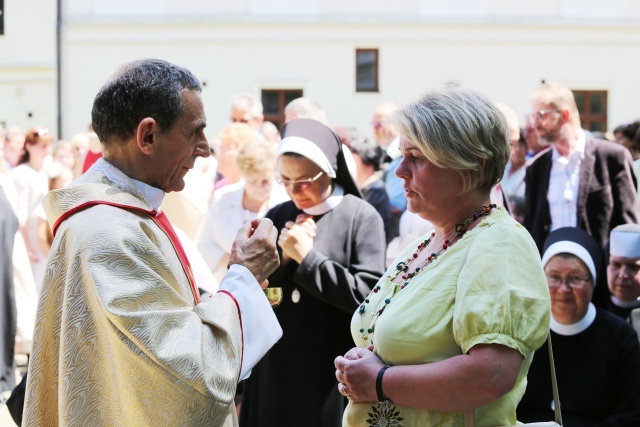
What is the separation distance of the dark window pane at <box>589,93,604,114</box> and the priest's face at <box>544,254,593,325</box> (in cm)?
1740

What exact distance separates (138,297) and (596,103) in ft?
65.7

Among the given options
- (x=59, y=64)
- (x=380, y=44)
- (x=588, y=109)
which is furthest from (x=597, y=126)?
(x=59, y=64)

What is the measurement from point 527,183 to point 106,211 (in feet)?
15.1

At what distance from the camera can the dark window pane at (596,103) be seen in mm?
21328

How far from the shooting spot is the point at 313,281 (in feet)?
14.7

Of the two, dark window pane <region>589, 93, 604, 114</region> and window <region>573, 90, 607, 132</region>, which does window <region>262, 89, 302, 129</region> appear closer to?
window <region>573, 90, 607, 132</region>

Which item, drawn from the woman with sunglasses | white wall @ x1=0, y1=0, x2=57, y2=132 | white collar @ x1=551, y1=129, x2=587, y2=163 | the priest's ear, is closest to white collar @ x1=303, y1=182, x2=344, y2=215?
the woman with sunglasses

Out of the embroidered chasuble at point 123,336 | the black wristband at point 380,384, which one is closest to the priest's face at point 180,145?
the embroidered chasuble at point 123,336

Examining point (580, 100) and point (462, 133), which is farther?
point (580, 100)

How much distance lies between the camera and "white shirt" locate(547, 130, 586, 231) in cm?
646

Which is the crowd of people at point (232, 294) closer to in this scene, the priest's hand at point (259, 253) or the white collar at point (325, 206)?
the priest's hand at point (259, 253)

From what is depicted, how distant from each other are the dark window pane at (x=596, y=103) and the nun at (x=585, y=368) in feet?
57.4

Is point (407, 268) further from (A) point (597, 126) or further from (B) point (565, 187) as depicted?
(A) point (597, 126)

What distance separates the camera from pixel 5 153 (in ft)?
40.1
